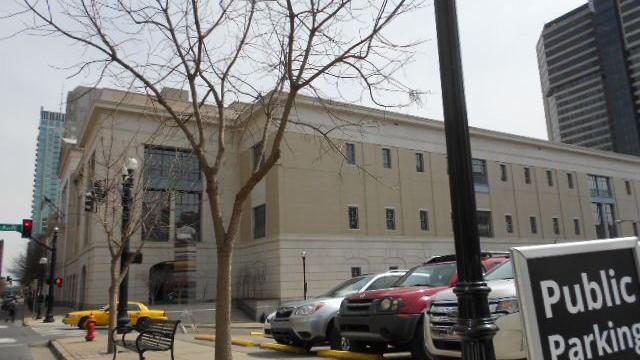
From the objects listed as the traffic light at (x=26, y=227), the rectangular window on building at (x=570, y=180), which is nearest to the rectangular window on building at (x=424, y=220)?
the rectangular window on building at (x=570, y=180)

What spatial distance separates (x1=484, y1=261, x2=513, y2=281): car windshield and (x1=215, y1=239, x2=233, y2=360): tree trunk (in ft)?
12.5

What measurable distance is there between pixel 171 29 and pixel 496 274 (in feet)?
20.7

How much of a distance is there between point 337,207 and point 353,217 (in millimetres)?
1615

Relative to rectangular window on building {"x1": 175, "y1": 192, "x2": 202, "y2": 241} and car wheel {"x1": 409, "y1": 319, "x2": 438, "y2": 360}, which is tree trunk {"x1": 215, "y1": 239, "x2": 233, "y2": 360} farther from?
rectangular window on building {"x1": 175, "y1": 192, "x2": 202, "y2": 241}

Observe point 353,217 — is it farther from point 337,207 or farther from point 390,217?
point 390,217

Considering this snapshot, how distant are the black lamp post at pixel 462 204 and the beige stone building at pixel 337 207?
96.1 feet

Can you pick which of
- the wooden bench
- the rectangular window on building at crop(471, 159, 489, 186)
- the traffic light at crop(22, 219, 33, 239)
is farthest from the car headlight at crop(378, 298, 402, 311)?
the rectangular window on building at crop(471, 159, 489, 186)

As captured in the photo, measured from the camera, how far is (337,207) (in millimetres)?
41500

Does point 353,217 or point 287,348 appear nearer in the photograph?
point 287,348

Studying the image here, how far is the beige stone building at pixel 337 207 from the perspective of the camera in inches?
1565

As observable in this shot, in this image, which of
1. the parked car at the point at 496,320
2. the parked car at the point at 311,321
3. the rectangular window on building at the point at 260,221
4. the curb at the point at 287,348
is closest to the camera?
the parked car at the point at 496,320

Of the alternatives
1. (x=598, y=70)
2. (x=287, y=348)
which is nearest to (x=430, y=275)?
(x=287, y=348)

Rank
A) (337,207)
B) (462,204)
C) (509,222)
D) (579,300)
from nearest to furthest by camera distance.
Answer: (579,300) → (462,204) → (337,207) → (509,222)

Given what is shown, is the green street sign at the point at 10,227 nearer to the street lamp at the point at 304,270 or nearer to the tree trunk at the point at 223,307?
the street lamp at the point at 304,270
